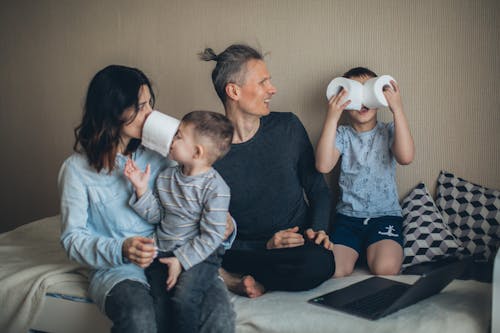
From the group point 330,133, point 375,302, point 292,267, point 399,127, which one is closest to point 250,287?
point 292,267

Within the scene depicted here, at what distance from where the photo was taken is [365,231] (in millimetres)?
2076

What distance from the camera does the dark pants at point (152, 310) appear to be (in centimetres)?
152

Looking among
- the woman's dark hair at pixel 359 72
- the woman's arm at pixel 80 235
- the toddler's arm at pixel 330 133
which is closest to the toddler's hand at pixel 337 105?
the toddler's arm at pixel 330 133

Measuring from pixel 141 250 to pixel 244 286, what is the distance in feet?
1.21

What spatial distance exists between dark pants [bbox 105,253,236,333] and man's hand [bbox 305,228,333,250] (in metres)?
0.37

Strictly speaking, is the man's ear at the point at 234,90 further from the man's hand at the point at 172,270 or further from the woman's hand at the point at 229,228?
the man's hand at the point at 172,270

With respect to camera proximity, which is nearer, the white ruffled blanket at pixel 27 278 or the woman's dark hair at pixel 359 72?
the white ruffled blanket at pixel 27 278

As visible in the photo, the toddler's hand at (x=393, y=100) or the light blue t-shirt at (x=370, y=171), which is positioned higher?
the toddler's hand at (x=393, y=100)

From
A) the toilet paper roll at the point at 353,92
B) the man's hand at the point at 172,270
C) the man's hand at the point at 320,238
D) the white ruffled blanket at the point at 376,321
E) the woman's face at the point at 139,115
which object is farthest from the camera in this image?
the toilet paper roll at the point at 353,92

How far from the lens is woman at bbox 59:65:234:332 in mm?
1572

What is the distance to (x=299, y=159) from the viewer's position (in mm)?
2135

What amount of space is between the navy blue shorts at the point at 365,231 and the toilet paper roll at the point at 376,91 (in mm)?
423

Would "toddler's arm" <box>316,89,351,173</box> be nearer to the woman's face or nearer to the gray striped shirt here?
the gray striped shirt

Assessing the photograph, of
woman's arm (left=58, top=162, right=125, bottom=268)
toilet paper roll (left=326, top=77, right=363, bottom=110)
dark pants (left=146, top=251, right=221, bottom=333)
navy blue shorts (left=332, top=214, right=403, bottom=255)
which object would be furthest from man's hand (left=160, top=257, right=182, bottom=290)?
toilet paper roll (left=326, top=77, right=363, bottom=110)
